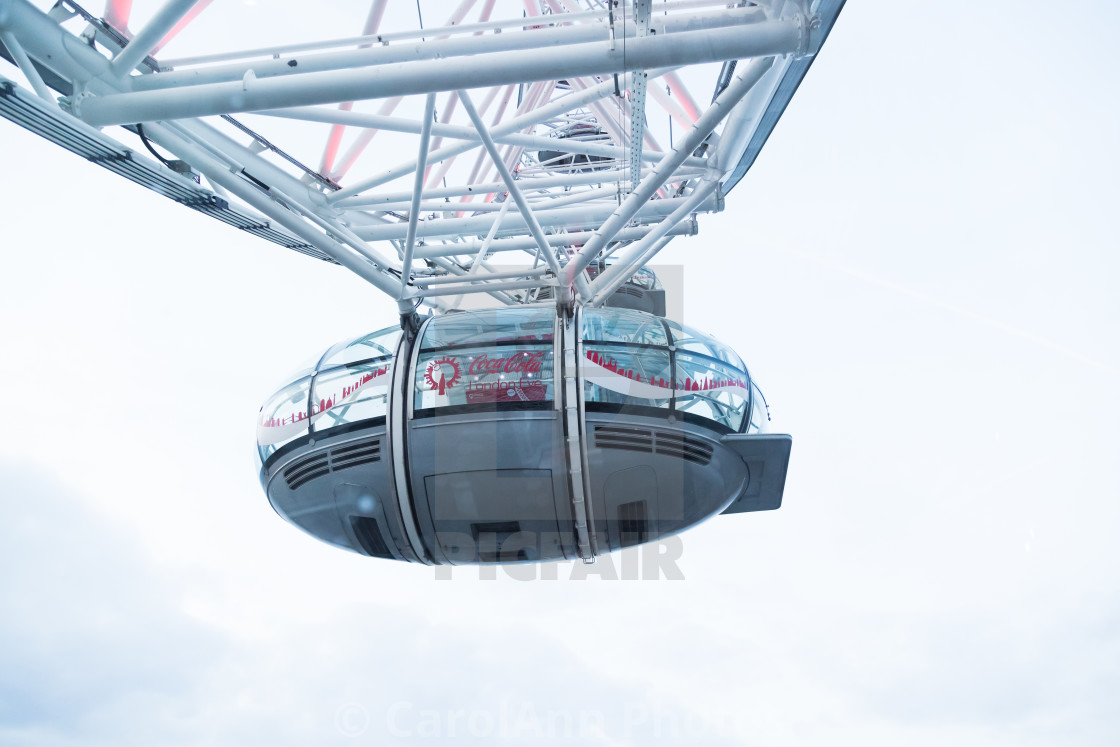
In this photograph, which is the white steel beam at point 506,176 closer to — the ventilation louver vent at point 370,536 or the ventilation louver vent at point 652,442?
the ventilation louver vent at point 652,442

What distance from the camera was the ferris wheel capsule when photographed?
31.6ft

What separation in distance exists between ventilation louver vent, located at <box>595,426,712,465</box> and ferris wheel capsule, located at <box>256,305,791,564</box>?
0.02m

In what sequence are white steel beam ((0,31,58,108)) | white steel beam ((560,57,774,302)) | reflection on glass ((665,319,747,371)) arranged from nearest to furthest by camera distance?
white steel beam ((0,31,58,108)) → white steel beam ((560,57,774,302)) → reflection on glass ((665,319,747,371))

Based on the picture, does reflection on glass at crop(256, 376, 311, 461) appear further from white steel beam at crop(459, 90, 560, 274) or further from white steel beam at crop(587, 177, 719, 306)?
white steel beam at crop(587, 177, 719, 306)

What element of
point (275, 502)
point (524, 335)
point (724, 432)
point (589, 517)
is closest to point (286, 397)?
point (275, 502)

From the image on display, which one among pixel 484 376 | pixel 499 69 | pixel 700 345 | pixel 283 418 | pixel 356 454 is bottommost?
pixel 356 454

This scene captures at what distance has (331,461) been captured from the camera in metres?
10.3

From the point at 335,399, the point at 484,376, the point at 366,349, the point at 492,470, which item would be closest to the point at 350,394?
the point at 335,399

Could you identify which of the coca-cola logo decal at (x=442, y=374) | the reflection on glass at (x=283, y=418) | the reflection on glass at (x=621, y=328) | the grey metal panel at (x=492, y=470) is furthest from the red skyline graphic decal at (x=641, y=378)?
the reflection on glass at (x=283, y=418)

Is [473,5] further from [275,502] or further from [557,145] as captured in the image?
[275,502]

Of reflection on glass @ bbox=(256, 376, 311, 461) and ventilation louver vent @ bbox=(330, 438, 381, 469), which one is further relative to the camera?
reflection on glass @ bbox=(256, 376, 311, 461)

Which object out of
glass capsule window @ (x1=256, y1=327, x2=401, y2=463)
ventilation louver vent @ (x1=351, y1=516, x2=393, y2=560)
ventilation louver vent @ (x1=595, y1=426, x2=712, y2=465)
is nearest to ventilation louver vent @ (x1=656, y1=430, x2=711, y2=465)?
ventilation louver vent @ (x1=595, y1=426, x2=712, y2=465)

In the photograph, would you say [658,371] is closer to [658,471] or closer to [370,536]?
[658,471]

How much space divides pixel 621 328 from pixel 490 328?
1.56m
